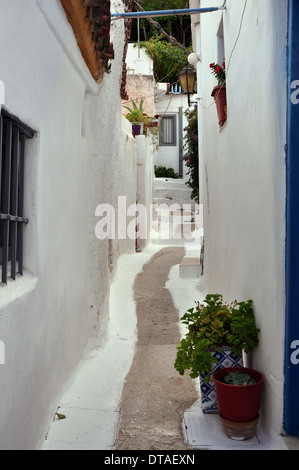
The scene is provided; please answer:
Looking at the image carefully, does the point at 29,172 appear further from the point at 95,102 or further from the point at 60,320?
the point at 95,102

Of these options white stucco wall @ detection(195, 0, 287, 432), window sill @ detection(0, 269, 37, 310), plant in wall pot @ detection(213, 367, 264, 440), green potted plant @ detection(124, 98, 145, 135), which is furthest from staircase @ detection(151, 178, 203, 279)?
window sill @ detection(0, 269, 37, 310)

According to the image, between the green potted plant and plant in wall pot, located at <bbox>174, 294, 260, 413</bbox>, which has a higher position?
the green potted plant

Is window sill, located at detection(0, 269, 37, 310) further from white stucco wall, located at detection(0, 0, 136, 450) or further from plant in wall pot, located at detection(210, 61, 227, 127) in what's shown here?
plant in wall pot, located at detection(210, 61, 227, 127)

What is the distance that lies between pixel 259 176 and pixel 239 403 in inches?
59.7

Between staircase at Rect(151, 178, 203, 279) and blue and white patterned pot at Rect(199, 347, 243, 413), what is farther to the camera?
staircase at Rect(151, 178, 203, 279)

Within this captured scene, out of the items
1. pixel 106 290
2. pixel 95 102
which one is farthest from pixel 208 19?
pixel 106 290

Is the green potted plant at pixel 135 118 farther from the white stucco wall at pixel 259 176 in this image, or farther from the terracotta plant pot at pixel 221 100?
the white stucco wall at pixel 259 176

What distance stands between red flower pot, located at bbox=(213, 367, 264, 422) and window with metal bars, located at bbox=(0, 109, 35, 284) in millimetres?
1462

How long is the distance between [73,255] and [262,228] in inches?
66.0

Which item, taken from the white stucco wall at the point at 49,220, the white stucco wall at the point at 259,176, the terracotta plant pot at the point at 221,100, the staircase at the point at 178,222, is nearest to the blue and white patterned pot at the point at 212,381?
the white stucco wall at the point at 259,176

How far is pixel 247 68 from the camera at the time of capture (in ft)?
11.2

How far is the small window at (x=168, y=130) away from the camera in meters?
19.7

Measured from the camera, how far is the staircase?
28.1 ft

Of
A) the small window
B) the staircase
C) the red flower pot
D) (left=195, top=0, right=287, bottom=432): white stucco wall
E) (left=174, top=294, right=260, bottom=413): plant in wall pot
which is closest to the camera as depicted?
(left=195, top=0, right=287, bottom=432): white stucco wall
